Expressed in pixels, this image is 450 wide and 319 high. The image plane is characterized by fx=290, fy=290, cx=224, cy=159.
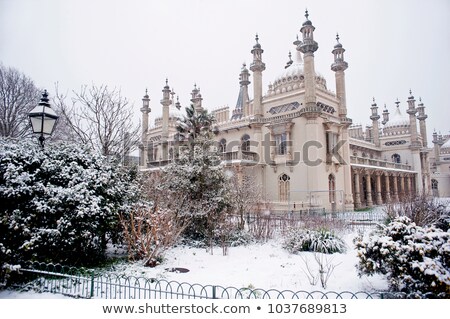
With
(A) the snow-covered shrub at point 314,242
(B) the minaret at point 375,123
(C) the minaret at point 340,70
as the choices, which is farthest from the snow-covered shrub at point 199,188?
(B) the minaret at point 375,123

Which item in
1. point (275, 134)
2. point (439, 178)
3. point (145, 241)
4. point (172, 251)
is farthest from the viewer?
point (439, 178)

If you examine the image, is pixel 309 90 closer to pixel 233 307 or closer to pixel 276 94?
pixel 276 94

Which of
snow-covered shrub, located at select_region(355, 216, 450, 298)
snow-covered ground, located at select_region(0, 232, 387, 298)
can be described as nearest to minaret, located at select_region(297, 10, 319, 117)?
snow-covered ground, located at select_region(0, 232, 387, 298)

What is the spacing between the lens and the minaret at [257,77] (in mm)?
23594

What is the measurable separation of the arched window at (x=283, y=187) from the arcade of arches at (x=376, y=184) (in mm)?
7305

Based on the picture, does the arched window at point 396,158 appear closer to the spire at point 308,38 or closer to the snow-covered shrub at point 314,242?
the spire at point 308,38

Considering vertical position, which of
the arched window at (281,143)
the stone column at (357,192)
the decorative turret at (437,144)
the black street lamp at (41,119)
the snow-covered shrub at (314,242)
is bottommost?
the snow-covered shrub at (314,242)

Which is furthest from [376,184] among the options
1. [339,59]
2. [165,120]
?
[165,120]

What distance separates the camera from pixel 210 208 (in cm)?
1094

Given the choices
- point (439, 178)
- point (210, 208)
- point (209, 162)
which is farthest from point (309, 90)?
point (439, 178)

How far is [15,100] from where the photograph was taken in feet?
47.8

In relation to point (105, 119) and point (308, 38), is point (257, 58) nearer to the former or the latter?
point (308, 38)

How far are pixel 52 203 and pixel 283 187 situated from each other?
17.0m

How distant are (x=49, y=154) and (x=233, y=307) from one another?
617cm
